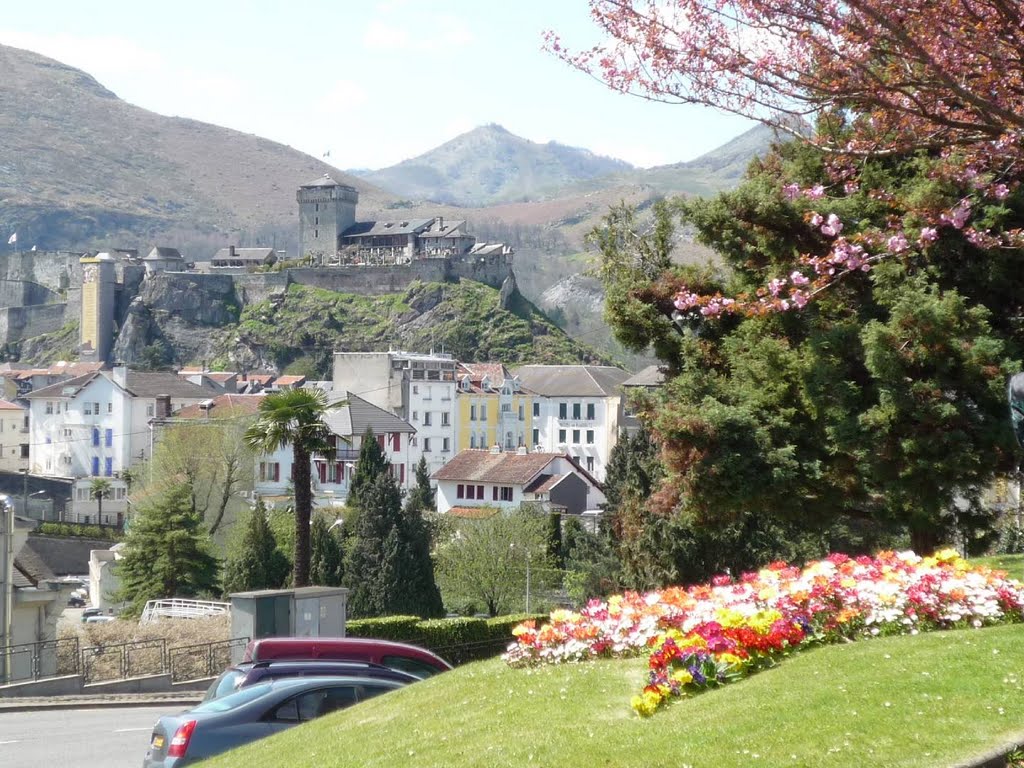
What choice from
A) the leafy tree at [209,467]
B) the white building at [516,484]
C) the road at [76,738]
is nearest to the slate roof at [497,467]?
the white building at [516,484]

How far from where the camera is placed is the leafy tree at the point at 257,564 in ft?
153

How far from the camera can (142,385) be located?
10056 cm

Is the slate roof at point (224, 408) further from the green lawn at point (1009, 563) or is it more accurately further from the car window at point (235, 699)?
the car window at point (235, 699)

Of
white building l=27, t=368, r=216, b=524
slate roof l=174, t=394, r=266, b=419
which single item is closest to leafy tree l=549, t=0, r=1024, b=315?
slate roof l=174, t=394, r=266, b=419

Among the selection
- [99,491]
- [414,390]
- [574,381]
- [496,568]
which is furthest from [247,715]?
[574,381]

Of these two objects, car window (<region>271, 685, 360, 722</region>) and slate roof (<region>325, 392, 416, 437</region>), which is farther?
slate roof (<region>325, 392, 416, 437</region>)

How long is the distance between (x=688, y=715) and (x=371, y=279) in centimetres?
15882

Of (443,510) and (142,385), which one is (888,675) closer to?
(443,510)

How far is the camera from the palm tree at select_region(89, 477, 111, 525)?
83750mm

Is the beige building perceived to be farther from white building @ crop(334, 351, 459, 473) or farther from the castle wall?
the castle wall

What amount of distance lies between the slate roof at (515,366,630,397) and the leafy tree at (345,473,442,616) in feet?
185

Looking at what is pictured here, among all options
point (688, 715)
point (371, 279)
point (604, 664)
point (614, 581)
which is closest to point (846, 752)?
point (688, 715)

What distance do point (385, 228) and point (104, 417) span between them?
87.3 metres

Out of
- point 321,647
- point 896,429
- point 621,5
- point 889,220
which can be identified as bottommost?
point 321,647
